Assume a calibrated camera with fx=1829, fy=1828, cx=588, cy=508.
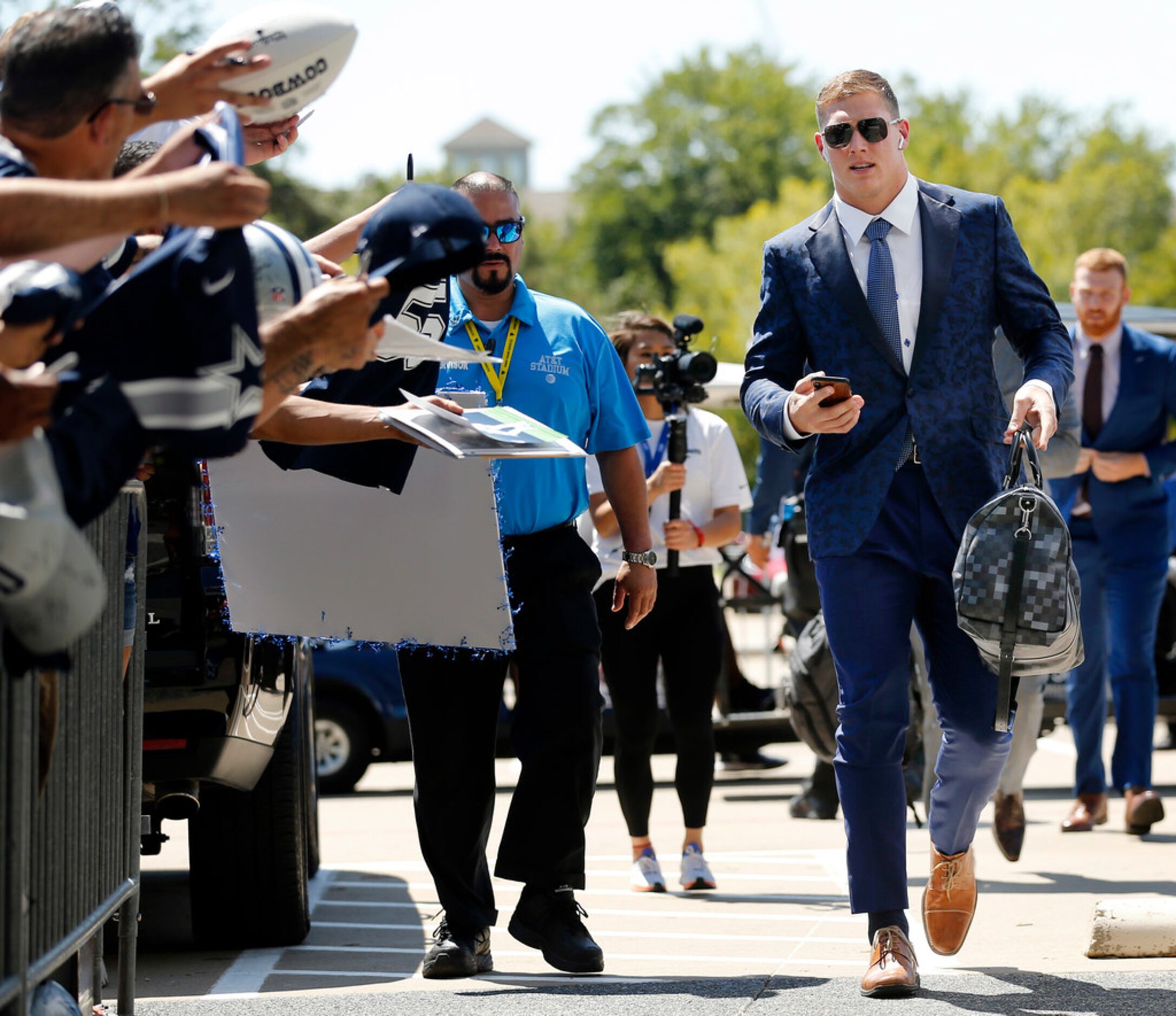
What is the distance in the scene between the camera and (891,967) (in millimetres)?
4582

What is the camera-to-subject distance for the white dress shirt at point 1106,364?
855 centimetres

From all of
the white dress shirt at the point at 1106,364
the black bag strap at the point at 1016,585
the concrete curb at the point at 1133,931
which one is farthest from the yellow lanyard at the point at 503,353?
the white dress shirt at the point at 1106,364

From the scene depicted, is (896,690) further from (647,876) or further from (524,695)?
(647,876)

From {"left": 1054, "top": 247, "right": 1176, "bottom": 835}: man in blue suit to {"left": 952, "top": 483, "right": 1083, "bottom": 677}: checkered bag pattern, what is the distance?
3.99 metres

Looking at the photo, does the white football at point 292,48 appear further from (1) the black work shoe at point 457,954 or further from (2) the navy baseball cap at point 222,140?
(1) the black work shoe at point 457,954

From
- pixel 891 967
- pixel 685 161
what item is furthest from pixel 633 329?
pixel 685 161

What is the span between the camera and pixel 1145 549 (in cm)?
848

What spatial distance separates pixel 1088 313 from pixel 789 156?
62.5 m

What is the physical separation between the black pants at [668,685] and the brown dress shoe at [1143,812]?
2004mm

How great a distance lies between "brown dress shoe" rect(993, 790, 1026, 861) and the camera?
23.6 ft

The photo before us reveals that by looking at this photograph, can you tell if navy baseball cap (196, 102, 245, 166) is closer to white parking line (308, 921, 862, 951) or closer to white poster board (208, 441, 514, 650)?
white poster board (208, 441, 514, 650)

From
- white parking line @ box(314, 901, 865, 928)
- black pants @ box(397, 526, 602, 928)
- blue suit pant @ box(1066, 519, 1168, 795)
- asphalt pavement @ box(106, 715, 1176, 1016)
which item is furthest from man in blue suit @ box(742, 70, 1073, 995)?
blue suit pant @ box(1066, 519, 1168, 795)

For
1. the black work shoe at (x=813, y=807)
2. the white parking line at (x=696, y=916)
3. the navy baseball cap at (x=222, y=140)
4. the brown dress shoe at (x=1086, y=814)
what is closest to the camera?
the navy baseball cap at (x=222, y=140)

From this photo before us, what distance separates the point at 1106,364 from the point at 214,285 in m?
6.38
